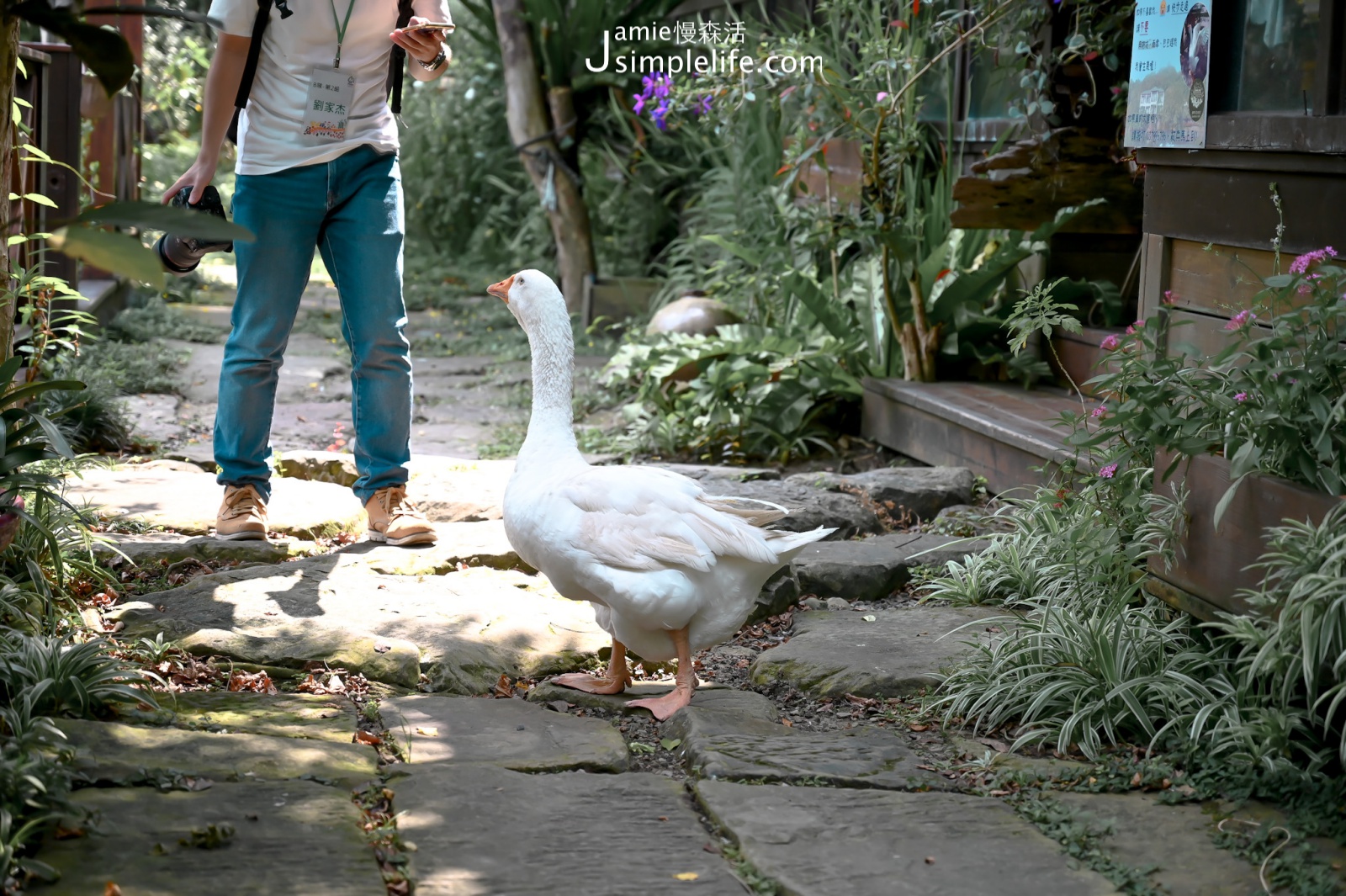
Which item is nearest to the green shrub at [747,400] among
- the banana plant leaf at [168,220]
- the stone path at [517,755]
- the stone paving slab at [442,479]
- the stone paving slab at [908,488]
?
the stone paving slab at [908,488]

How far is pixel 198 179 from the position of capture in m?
3.54

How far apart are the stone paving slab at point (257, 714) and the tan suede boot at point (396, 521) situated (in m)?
1.06

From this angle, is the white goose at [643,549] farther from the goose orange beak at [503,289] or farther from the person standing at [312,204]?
the person standing at [312,204]

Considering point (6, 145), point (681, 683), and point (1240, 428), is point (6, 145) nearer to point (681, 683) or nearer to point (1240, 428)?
point (681, 683)

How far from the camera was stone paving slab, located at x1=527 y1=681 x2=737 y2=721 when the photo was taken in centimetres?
279

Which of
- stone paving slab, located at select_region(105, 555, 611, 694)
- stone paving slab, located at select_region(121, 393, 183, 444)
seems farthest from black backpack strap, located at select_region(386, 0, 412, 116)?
stone paving slab, located at select_region(121, 393, 183, 444)

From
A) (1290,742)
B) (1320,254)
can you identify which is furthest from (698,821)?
(1320,254)

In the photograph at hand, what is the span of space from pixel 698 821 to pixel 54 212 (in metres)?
5.53

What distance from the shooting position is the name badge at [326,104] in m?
3.54

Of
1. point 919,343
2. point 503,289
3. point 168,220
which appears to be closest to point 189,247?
point 503,289

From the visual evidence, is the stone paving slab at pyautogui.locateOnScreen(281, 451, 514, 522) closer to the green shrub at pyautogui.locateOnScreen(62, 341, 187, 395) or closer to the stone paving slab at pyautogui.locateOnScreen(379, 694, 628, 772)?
the green shrub at pyautogui.locateOnScreen(62, 341, 187, 395)

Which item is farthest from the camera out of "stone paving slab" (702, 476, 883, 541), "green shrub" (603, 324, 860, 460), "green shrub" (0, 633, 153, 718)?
"green shrub" (603, 324, 860, 460)

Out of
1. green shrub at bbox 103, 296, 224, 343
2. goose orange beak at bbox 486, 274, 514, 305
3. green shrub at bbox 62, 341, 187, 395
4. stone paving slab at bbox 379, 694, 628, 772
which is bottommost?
stone paving slab at bbox 379, 694, 628, 772

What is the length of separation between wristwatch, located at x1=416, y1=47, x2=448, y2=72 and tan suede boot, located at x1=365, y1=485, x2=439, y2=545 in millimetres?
1261
